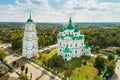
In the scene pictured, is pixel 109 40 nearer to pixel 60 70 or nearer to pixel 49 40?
pixel 49 40

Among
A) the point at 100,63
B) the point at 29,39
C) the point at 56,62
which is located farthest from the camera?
the point at 29,39

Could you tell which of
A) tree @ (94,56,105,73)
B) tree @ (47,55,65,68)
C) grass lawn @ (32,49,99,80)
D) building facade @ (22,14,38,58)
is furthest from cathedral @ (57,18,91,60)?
tree @ (94,56,105,73)

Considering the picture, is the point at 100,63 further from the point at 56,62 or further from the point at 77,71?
the point at 56,62

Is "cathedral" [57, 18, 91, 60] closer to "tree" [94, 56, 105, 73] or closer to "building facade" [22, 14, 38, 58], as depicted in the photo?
"building facade" [22, 14, 38, 58]

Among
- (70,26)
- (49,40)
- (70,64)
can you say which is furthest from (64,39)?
(49,40)

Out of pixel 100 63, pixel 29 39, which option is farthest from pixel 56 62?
pixel 29 39

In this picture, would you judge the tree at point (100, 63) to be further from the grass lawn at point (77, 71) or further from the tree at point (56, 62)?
the tree at point (56, 62)

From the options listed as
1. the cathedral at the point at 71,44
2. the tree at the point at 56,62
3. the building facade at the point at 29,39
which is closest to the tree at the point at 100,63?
the tree at the point at 56,62

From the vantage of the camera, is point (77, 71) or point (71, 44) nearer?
point (77, 71)
